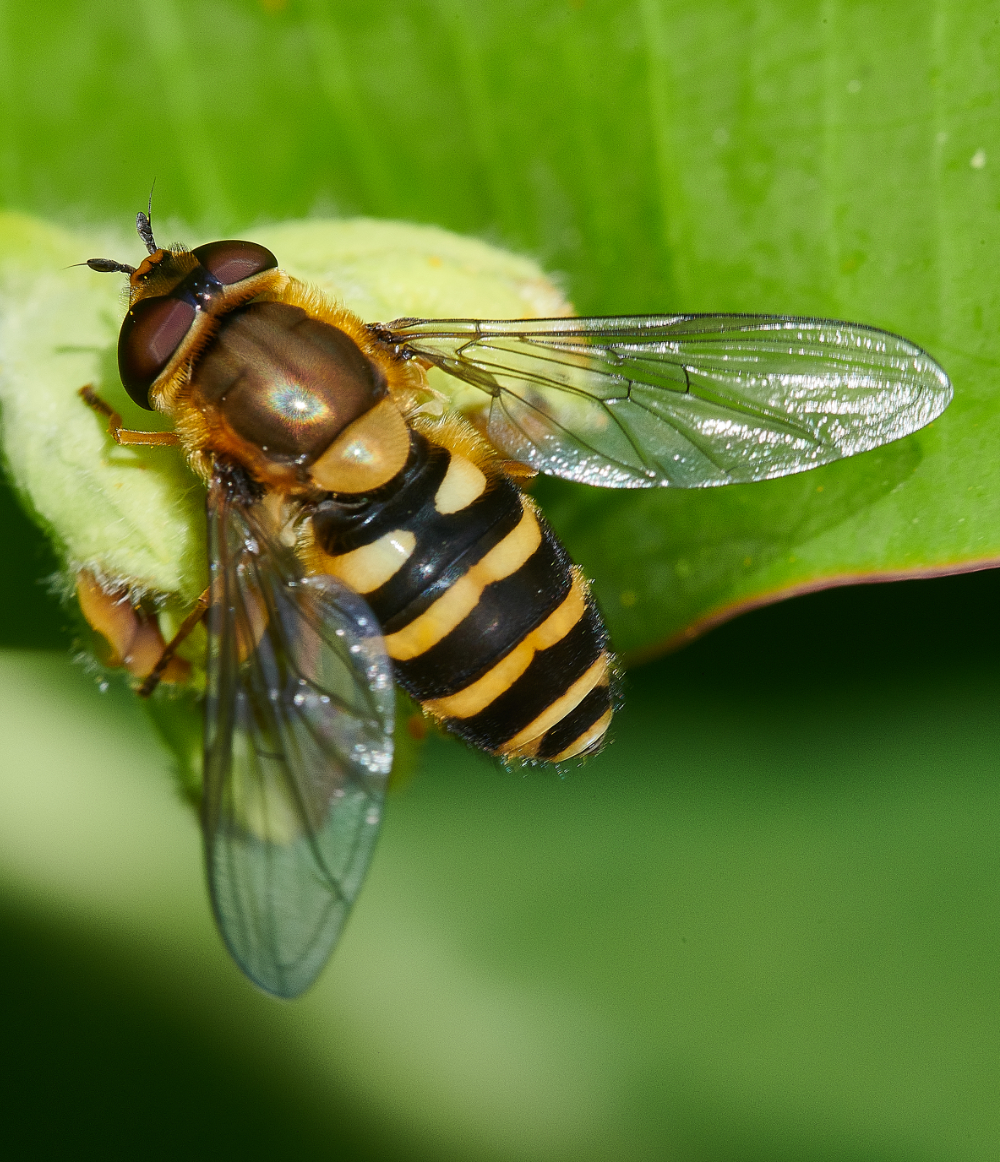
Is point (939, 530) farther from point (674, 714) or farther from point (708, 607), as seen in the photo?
point (674, 714)

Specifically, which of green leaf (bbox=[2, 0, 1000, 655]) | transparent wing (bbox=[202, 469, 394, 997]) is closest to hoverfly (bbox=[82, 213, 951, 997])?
transparent wing (bbox=[202, 469, 394, 997])

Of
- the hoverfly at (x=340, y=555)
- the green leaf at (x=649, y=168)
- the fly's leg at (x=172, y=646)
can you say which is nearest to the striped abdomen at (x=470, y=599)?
the hoverfly at (x=340, y=555)

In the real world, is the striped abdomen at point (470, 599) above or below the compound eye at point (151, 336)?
below

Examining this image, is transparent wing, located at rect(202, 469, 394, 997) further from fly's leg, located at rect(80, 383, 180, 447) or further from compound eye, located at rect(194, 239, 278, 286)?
compound eye, located at rect(194, 239, 278, 286)

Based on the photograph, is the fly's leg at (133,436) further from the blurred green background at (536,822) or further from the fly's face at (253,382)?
the blurred green background at (536,822)

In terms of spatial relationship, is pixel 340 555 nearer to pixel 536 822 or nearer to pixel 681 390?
pixel 681 390

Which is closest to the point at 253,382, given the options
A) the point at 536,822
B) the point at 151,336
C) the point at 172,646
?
the point at 151,336
